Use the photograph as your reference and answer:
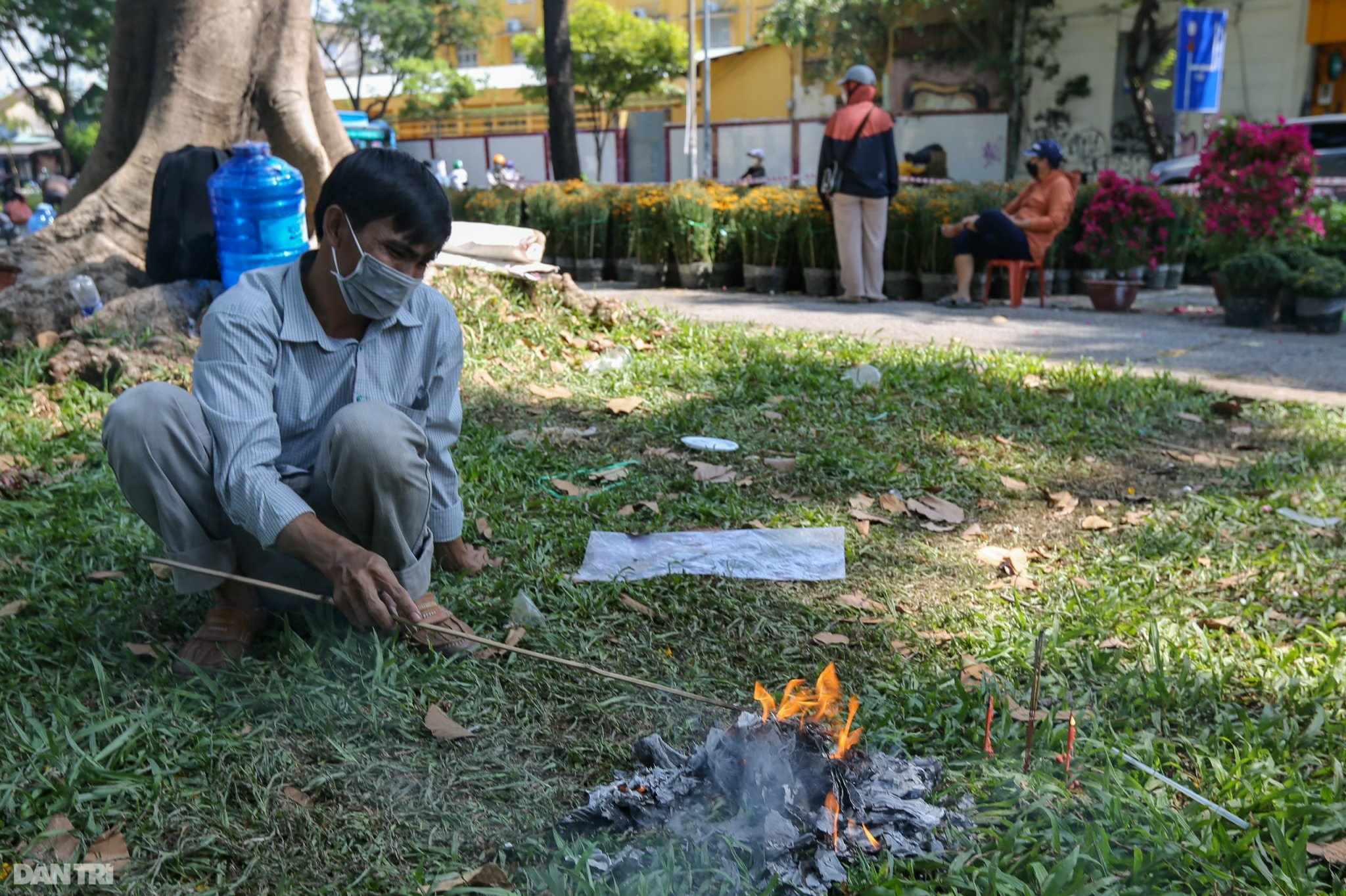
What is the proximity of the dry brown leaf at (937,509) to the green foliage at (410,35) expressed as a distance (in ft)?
127

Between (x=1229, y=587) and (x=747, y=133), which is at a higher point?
(x=747, y=133)

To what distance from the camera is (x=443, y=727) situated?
232cm

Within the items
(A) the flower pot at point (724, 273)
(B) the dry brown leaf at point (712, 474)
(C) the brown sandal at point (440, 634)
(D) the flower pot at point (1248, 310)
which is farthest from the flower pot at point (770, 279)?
(C) the brown sandal at point (440, 634)

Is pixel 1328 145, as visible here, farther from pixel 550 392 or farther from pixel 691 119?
pixel 550 392

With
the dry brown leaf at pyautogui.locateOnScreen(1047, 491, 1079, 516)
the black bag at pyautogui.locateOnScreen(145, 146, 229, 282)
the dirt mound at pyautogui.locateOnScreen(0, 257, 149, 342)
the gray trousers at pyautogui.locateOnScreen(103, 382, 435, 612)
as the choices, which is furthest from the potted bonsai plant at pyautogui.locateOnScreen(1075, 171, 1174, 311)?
the gray trousers at pyautogui.locateOnScreen(103, 382, 435, 612)

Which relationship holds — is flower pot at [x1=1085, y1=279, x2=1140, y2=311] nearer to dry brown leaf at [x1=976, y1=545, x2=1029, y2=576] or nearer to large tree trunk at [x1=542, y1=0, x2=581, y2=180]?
dry brown leaf at [x1=976, y1=545, x2=1029, y2=576]

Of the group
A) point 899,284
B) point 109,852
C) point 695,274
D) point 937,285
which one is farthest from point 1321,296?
point 109,852

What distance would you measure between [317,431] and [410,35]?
40577 millimetres

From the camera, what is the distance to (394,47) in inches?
1558

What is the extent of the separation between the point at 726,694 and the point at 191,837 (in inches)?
45.7

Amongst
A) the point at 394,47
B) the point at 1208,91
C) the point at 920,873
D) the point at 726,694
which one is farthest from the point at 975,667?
the point at 394,47

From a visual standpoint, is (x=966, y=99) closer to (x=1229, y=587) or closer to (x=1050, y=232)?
(x=1050, y=232)

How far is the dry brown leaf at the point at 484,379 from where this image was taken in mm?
5402

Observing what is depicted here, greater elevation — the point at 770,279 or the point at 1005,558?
the point at 770,279
